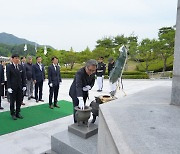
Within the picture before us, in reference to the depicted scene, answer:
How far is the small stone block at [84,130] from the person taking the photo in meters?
2.96

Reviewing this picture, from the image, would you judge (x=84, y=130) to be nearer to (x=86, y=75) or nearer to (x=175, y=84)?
(x=86, y=75)

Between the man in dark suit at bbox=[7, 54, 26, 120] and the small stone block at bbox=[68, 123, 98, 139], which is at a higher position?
the man in dark suit at bbox=[7, 54, 26, 120]

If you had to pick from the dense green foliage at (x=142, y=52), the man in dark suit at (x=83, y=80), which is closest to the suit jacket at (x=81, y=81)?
the man in dark suit at (x=83, y=80)

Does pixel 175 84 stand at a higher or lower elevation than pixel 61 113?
higher

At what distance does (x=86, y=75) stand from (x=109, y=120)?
1.66 metres

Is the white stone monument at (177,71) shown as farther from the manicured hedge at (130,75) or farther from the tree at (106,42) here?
the tree at (106,42)

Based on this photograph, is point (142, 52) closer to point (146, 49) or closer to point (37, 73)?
point (146, 49)

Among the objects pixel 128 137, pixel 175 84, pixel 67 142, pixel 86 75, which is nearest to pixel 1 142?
pixel 67 142

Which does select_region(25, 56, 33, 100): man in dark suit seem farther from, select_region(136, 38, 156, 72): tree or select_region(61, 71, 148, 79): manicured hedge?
select_region(136, 38, 156, 72): tree

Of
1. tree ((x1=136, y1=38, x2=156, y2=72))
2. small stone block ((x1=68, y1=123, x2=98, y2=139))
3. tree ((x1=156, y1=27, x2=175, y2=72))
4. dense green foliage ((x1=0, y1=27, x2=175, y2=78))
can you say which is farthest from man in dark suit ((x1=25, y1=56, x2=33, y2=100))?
tree ((x1=156, y1=27, x2=175, y2=72))

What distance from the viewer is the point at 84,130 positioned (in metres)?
3.04

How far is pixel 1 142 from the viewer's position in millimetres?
3514

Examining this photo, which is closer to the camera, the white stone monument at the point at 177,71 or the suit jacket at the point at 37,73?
the white stone monument at the point at 177,71

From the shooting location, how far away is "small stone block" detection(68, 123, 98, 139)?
→ 2.96 metres
